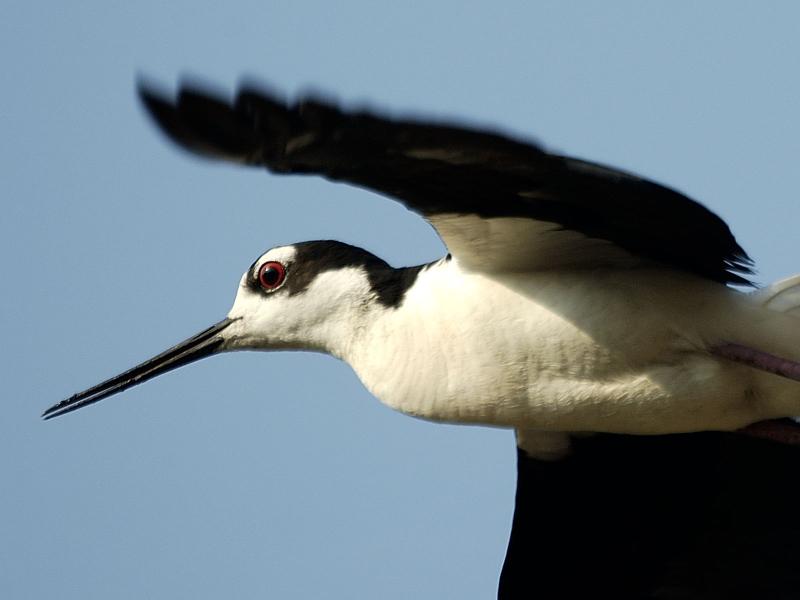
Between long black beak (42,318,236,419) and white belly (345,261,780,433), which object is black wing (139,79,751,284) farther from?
long black beak (42,318,236,419)

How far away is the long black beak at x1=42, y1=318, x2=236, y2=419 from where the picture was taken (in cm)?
814

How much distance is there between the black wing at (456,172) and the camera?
218 inches

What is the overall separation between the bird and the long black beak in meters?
0.11

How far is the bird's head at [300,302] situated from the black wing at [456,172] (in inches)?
34.6

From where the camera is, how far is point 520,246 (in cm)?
670

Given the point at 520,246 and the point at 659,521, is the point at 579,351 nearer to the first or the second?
the point at 520,246

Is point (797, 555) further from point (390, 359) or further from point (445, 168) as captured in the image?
point (445, 168)

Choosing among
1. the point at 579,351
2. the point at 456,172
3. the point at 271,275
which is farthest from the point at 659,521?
the point at 456,172

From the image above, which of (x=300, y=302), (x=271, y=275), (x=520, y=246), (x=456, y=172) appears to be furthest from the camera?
(x=271, y=275)

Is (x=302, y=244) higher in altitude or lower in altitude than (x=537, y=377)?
higher

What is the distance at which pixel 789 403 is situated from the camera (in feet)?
22.8

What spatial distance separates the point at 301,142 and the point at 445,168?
0.53 metres

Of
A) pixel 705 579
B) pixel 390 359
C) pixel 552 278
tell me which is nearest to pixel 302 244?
pixel 390 359

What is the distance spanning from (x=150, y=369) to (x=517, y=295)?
2386 millimetres
